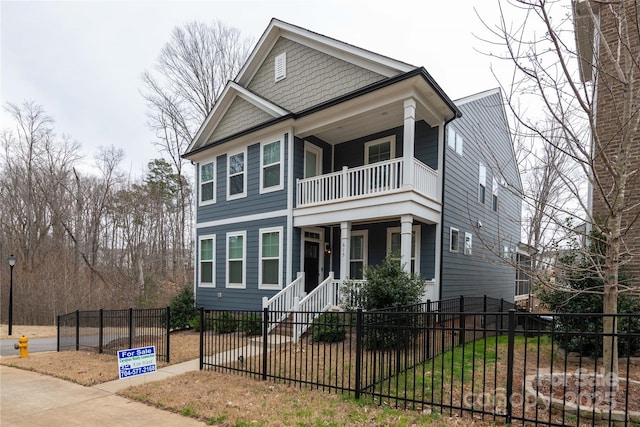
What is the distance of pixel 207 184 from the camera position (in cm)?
1462

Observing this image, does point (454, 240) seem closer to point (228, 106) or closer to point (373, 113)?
point (373, 113)

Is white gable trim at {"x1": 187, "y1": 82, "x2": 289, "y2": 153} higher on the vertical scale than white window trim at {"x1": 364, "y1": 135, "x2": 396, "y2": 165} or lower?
higher

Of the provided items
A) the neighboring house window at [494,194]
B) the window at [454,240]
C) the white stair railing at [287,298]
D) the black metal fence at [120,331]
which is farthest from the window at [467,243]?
the black metal fence at [120,331]

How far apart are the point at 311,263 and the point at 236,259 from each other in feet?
9.62

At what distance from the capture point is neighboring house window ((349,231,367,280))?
11.7m

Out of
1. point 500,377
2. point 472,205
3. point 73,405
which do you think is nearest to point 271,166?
point 472,205

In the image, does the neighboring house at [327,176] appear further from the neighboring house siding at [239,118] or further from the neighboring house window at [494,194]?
the neighboring house window at [494,194]

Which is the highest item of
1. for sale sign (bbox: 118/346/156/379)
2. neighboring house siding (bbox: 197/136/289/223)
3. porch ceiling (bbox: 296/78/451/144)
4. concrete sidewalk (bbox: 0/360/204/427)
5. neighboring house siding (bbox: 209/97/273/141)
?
neighboring house siding (bbox: 209/97/273/141)

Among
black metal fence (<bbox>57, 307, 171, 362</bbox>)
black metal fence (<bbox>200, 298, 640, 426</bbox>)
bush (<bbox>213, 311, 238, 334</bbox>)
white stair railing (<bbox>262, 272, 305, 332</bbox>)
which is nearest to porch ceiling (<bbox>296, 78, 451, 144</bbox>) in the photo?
white stair railing (<bbox>262, 272, 305, 332</bbox>)

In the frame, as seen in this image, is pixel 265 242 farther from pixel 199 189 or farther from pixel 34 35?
pixel 34 35

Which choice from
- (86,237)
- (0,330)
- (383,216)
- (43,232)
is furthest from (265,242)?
(43,232)

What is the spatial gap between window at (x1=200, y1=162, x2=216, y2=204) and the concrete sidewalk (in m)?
8.37

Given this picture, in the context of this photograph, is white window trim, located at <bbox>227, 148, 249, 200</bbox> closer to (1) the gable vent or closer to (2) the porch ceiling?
(2) the porch ceiling

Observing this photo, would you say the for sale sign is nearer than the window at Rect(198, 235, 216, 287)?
Yes
